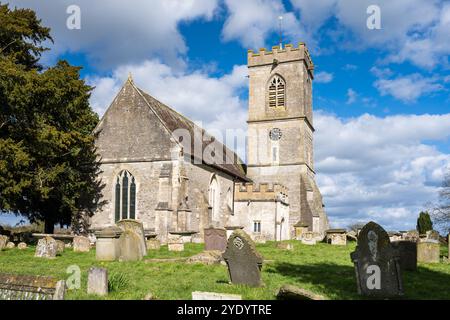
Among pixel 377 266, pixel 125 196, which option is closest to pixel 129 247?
pixel 377 266

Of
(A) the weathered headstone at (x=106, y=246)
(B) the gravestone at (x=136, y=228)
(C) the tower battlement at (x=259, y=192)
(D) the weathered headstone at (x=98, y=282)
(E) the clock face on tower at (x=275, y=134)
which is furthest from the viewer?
(E) the clock face on tower at (x=275, y=134)

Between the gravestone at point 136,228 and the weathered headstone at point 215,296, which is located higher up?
the gravestone at point 136,228

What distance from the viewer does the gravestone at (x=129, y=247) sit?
13.2 metres

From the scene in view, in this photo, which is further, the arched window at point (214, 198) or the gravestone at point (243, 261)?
the arched window at point (214, 198)

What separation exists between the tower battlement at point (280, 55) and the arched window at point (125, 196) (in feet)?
55.3

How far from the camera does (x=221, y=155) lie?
31.5 m

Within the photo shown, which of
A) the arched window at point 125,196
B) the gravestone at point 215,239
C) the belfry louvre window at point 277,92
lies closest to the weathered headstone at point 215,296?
the gravestone at point 215,239

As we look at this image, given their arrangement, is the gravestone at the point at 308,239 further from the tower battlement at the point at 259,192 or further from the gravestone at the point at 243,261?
the gravestone at the point at 243,261

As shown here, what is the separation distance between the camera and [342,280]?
9656 millimetres

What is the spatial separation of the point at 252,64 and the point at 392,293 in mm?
29232

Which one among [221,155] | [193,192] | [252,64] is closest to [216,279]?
[193,192]

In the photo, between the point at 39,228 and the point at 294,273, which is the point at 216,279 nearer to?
the point at 294,273
